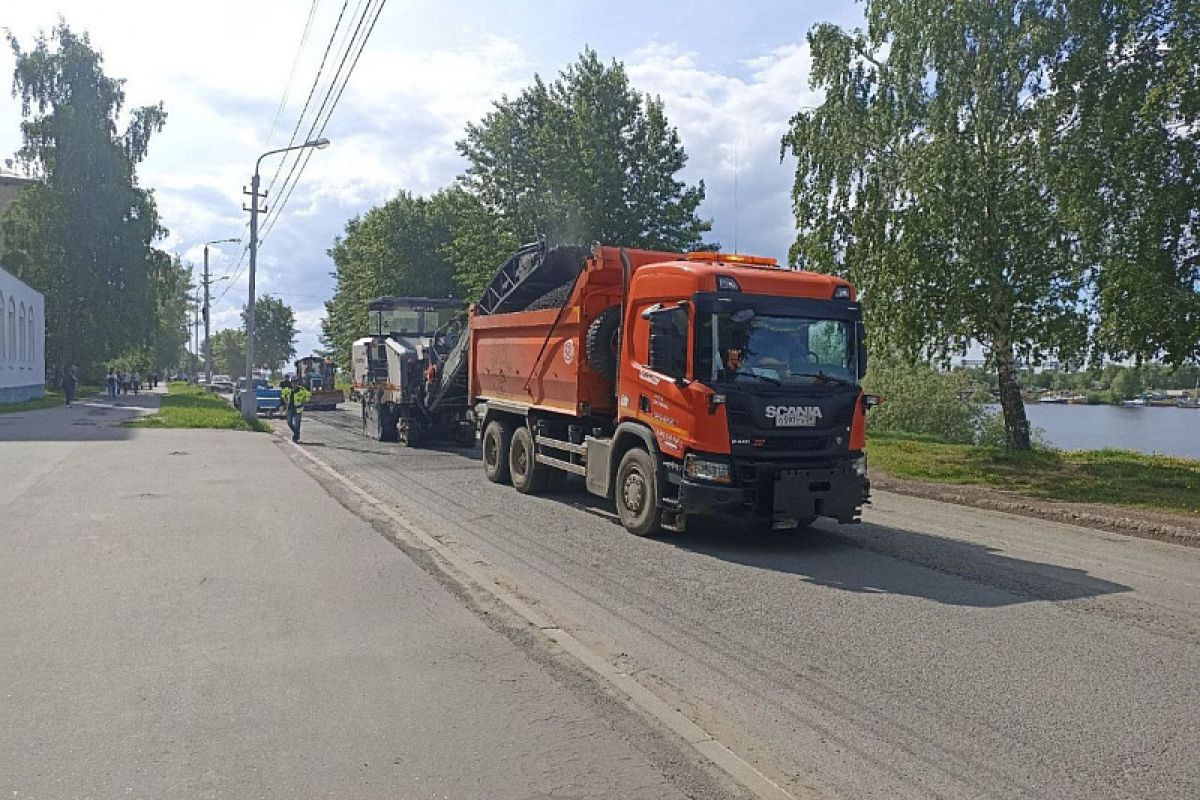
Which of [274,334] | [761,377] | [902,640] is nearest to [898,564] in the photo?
[761,377]

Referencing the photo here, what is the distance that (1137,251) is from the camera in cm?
1673

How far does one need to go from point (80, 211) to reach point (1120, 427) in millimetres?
48546

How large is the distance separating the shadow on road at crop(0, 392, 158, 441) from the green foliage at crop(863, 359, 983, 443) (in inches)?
956

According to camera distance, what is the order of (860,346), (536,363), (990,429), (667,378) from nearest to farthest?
1. (667,378)
2. (860,346)
3. (536,363)
4. (990,429)

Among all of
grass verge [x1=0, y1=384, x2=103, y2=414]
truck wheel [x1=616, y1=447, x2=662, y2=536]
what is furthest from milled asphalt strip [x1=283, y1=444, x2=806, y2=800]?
grass verge [x1=0, y1=384, x2=103, y2=414]

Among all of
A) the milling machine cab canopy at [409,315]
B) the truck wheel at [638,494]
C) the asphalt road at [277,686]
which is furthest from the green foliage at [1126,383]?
the asphalt road at [277,686]

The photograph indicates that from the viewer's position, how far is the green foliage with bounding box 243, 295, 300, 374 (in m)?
118

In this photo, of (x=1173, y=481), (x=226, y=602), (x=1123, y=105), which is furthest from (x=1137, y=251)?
(x=226, y=602)

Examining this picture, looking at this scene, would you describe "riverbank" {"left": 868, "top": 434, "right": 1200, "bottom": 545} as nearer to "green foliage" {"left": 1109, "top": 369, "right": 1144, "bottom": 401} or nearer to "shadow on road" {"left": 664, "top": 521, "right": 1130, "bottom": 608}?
"green foliage" {"left": 1109, "top": 369, "right": 1144, "bottom": 401}

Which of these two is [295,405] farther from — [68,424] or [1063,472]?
[1063,472]

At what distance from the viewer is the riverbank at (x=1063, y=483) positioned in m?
12.9

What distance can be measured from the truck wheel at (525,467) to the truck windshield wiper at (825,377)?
16.1 ft

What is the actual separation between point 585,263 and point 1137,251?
10585mm

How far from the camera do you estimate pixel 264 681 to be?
545 centimetres
